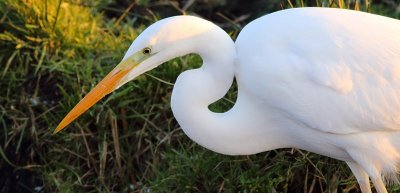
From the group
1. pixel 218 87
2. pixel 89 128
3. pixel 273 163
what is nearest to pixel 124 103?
pixel 89 128

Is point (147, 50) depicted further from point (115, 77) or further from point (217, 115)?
point (217, 115)

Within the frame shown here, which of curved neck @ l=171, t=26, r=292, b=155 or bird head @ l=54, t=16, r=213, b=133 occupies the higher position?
bird head @ l=54, t=16, r=213, b=133

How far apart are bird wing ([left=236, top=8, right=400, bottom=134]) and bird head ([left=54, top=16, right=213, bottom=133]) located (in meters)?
0.20

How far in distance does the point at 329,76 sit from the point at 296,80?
Answer: 10 cm

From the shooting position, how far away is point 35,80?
3711 mm

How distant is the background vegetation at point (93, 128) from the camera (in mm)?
3029

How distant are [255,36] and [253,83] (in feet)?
0.50

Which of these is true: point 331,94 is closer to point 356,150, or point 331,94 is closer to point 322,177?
point 356,150

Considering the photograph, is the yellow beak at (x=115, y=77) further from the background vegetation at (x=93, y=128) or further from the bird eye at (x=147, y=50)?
the background vegetation at (x=93, y=128)

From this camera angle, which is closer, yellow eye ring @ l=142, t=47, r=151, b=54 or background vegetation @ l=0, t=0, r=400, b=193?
yellow eye ring @ l=142, t=47, r=151, b=54

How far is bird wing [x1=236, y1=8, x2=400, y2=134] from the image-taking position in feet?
Result: 7.67

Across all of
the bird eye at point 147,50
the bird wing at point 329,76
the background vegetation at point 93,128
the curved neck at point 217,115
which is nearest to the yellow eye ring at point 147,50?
the bird eye at point 147,50

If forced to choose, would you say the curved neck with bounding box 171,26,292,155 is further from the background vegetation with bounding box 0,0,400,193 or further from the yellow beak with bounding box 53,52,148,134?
the background vegetation with bounding box 0,0,400,193

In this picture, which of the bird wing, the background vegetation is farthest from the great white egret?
the background vegetation
